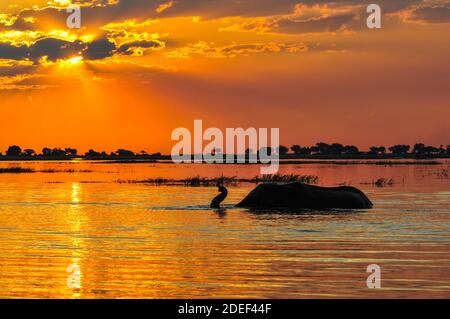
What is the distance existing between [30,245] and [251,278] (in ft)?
26.4

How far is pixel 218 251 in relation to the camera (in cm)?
2162

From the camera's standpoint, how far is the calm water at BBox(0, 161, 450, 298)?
16203 millimetres

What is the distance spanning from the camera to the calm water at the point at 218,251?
638 inches

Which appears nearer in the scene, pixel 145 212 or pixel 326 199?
pixel 145 212

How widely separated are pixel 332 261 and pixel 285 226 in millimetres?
8436

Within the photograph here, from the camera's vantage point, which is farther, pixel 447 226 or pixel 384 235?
pixel 447 226

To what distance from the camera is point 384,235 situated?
25.2 metres
